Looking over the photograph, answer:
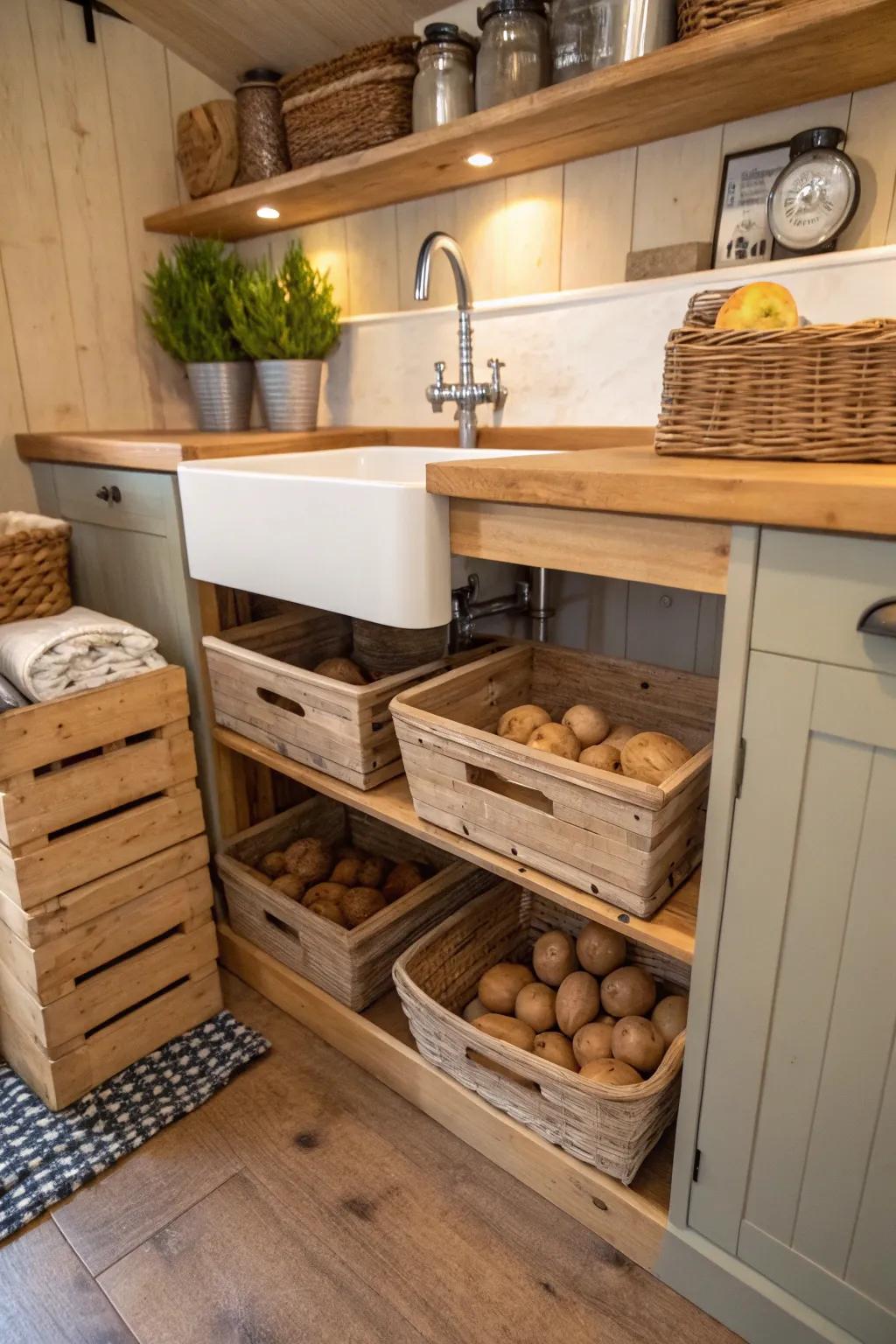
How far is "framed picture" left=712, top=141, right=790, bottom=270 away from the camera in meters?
1.25

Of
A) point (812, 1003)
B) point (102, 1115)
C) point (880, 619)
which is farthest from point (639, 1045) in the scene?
point (102, 1115)

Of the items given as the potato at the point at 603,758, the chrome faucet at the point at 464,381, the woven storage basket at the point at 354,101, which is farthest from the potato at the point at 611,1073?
the woven storage basket at the point at 354,101

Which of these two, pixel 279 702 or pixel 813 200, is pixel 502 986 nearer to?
pixel 279 702

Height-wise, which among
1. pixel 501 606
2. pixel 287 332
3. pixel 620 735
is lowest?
pixel 620 735

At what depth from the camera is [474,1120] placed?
125cm

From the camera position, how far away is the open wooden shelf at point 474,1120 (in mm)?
1091

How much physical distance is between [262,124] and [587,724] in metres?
1.48

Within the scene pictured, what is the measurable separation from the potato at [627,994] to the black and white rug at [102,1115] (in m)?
0.64

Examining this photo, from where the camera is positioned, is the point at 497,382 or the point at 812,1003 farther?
the point at 497,382

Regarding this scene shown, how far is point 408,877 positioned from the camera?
161cm

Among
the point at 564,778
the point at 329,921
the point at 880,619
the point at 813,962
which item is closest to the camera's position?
the point at 880,619

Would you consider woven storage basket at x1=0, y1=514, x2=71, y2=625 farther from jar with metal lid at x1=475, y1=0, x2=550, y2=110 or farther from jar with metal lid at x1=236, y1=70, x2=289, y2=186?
jar with metal lid at x1=475, y1=0, x2=550, y2=110

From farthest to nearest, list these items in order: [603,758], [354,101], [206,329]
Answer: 1. [206,329]
2. [354,101]
3. [603,758]

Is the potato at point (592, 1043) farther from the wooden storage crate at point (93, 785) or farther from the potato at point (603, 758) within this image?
the wooden storage crate at point (93, 785)
